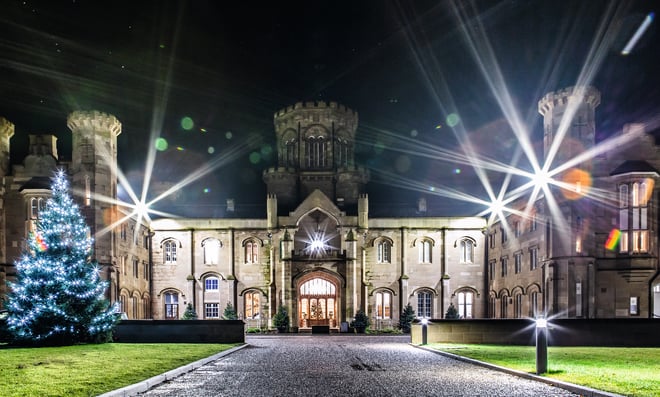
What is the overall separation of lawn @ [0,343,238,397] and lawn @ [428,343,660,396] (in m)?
9.16

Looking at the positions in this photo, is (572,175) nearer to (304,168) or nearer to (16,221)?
(304,168)

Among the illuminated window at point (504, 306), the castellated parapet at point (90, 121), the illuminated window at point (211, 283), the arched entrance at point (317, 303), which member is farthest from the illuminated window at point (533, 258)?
the castellated parapet at point (90, 121)

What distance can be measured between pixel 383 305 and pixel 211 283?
562 inches

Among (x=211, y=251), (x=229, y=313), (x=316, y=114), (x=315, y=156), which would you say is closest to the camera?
(x=229, y=313)

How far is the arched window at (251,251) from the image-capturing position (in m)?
50.4

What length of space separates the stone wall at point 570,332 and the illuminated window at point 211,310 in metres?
27.2

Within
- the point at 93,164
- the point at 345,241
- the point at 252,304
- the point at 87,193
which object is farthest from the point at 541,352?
the point at 252,304

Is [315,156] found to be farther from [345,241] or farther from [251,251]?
[251,251]

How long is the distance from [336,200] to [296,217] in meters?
5.25

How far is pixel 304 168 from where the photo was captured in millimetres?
54281

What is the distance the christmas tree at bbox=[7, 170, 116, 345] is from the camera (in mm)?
24734

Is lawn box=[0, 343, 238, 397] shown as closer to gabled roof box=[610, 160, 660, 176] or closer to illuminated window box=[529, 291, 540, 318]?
illuminated window box=[529, 291, 540, 318]

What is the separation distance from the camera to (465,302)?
164 ft

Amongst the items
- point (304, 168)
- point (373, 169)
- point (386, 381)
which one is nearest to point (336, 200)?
point (304, 168)
